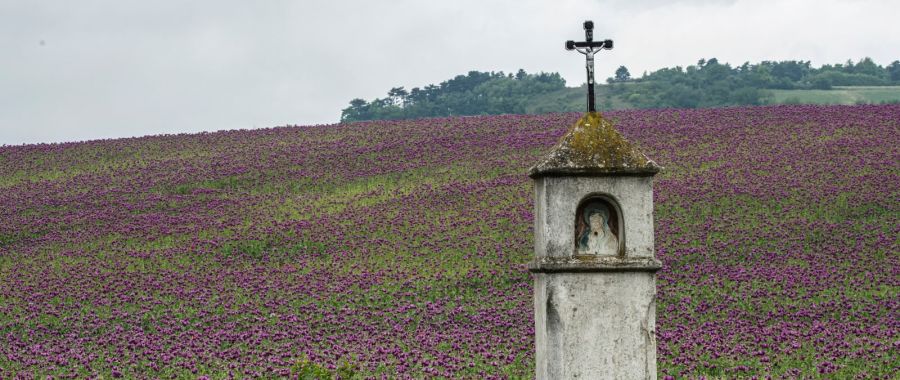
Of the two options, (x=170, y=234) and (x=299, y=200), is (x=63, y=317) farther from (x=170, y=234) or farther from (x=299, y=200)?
(x=299, y=200)

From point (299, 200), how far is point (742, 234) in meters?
12.5

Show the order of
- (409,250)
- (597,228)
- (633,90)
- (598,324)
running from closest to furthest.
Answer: (598,324) → (597,228) → (409,250) → (633,90)

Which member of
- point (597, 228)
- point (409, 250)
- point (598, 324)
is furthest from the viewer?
point (409, 250)

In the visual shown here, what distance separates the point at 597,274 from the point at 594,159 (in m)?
1.00

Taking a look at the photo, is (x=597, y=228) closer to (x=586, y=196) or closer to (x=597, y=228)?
(x=597, y=228)

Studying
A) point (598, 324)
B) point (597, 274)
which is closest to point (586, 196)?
point (597, 274)

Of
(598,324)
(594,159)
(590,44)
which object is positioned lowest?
(598,324)

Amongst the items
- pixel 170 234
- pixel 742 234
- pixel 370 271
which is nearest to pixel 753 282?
pixel 742 234

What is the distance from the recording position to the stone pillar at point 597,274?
10336 mm

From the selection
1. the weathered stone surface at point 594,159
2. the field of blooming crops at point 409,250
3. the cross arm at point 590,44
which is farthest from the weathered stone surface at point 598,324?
the field of blooming crops at point 409,250

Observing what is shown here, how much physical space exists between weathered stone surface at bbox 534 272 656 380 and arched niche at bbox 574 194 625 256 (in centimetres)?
31

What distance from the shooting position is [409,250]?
2641cm

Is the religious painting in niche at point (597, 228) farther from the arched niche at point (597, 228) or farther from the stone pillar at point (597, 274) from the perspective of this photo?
the stone pillar at point (597, 274)

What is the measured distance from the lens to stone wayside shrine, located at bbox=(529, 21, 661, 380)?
10336 millimetres
